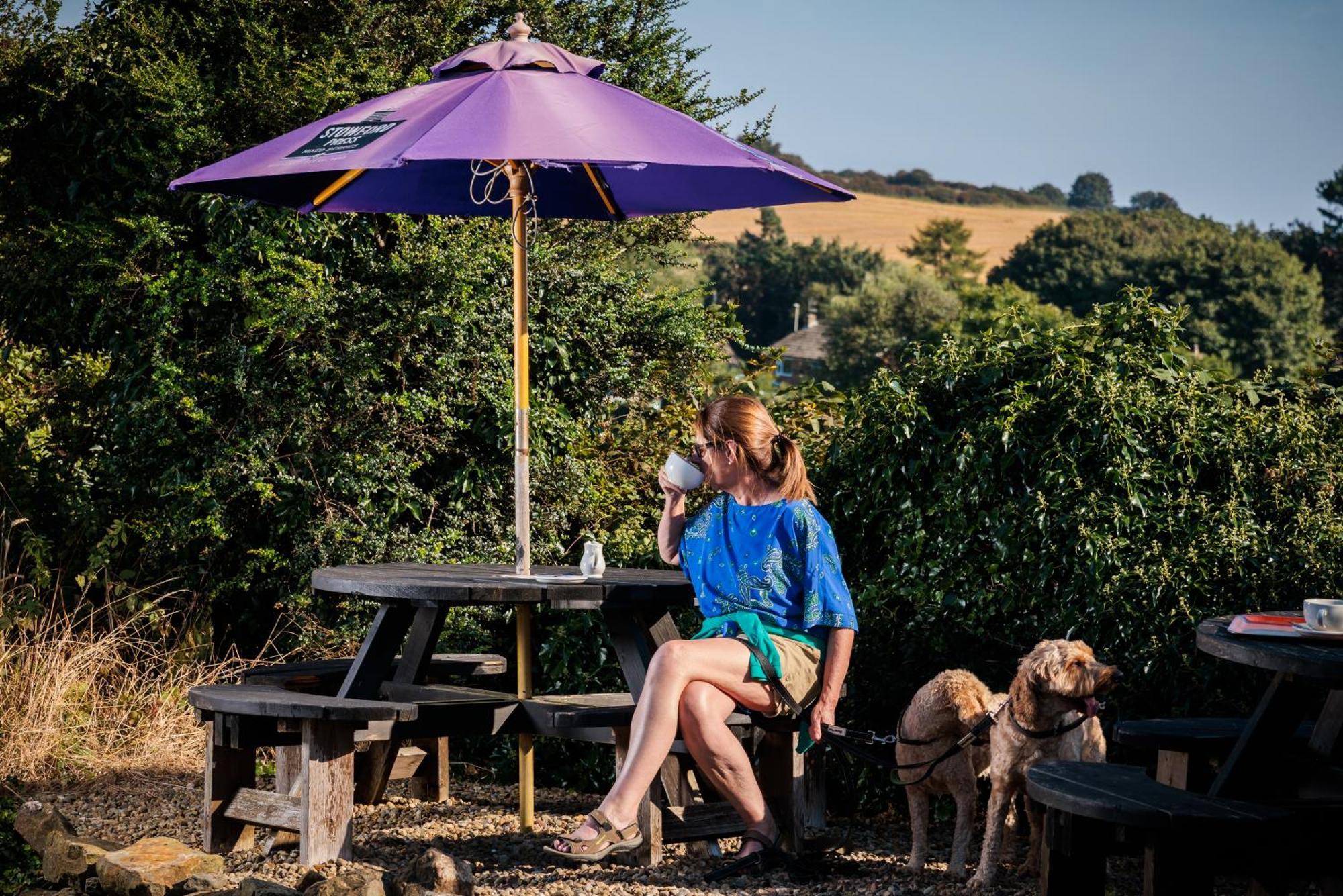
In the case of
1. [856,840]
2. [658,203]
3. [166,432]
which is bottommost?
[856,840]

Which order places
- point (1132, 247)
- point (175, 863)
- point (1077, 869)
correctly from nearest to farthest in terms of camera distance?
point (1077, 869)
point (175, 863)
point (1132, 247)

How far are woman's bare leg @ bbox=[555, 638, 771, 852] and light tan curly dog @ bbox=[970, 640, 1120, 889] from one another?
0.92m

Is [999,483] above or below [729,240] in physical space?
below

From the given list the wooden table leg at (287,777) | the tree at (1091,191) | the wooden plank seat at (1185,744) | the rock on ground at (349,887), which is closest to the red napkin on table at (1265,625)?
the wooden plank seat at (1185,744)

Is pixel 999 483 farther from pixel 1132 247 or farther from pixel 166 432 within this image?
pixel 1132 247

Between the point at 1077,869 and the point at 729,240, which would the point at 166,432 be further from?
the point at 729,240

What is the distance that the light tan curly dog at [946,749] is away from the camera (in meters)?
4.61

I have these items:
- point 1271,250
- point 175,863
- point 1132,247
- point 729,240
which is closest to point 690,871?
point 175,863

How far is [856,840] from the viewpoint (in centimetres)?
523

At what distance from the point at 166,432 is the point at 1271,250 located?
281 ft

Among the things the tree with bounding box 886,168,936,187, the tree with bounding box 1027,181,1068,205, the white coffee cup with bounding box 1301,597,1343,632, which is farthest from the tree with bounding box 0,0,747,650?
the tree with bounding box 1027,181,1068,205

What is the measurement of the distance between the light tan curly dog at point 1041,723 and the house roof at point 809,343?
82828mm

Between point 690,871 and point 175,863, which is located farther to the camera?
point 690,871

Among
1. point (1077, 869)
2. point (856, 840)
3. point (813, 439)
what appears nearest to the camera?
point (1077, 869)
